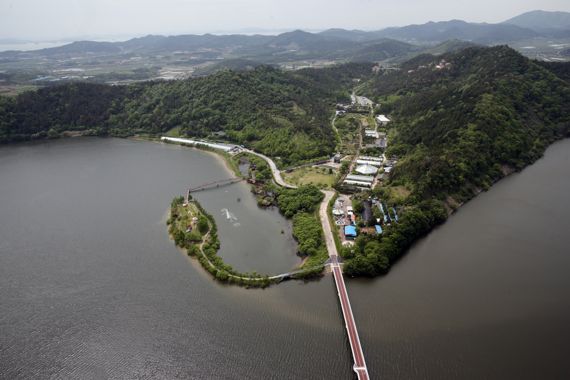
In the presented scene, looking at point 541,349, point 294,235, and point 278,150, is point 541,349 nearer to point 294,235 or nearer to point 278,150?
point 294,235

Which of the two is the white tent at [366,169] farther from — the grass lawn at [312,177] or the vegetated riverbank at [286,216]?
the vegetated riverbank at [286,216]

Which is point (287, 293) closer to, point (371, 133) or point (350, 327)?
point (350, 327)

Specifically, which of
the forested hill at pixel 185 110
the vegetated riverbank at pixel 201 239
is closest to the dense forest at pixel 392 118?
the forested hill at pixel 185 110

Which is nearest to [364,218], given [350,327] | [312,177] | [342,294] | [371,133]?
[342,294]

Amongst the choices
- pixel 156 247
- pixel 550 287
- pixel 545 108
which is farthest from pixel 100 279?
pixel 545 108

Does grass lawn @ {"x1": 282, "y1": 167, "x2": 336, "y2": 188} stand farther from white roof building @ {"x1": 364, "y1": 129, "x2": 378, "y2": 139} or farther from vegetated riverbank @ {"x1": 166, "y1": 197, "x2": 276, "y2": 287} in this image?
white roof building @ {"x1": 364, "y1": 129, "x2": 378, "y2": 139}
